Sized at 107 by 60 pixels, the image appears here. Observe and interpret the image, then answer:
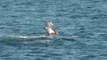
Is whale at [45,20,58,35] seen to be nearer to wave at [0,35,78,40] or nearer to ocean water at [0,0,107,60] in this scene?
wave at [0,35,78,40]

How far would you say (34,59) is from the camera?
70250 mm

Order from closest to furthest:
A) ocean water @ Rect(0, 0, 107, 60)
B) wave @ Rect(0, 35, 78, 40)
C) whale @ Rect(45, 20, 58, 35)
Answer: ocean water @ Rect(0, 0, 107, 60) < wave @ Rect(0, 35, 78, 40) < whale @ Rect(45, 20, 58, 35)

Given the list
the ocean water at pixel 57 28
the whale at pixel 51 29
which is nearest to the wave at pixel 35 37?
the ocean water at pixel 57 28

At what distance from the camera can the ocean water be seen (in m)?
72.8

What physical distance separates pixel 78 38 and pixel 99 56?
8.09 m

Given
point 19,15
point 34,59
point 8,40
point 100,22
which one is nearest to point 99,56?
point 34,59

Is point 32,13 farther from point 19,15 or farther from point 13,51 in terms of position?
point 13,51

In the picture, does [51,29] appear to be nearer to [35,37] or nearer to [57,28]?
[35,37]

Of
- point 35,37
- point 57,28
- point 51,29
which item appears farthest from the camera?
point 57,28

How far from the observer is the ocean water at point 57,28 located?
72812 mm

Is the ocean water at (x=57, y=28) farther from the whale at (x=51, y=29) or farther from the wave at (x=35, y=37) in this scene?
the whale at (x=51, y=29)

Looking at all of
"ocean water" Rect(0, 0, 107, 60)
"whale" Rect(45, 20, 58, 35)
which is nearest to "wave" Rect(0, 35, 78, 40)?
"ocean water" Rect(0, 0, 107, 60)

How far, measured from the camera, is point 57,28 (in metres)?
84.9

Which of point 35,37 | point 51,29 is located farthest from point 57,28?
point 35,37
